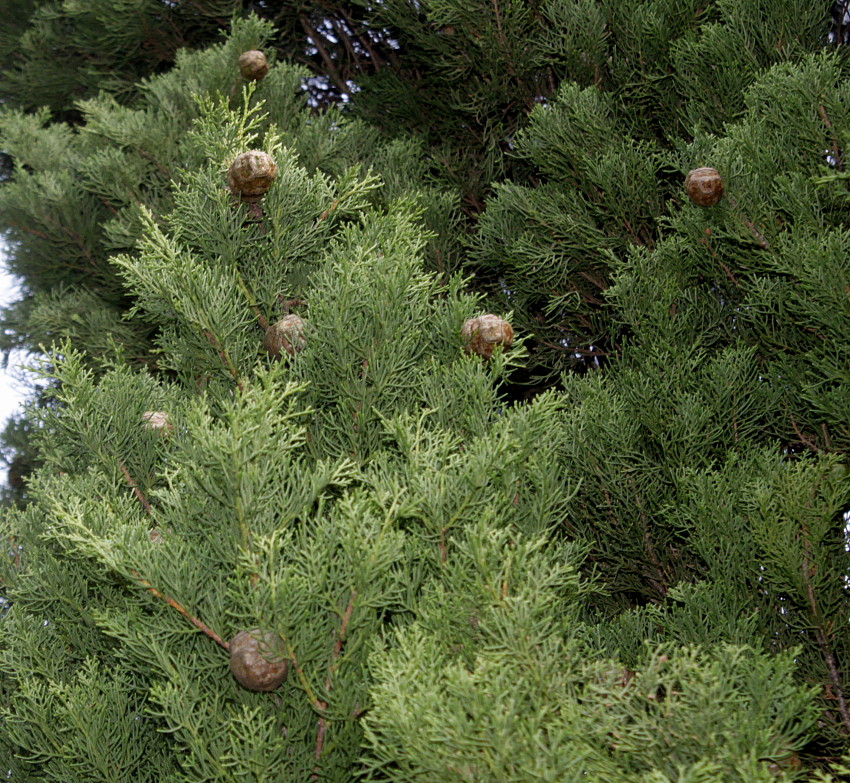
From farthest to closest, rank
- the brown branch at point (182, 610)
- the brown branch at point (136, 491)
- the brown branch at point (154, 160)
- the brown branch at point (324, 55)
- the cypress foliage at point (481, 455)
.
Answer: the brown branch at point (324, 55)
the brown branch at point (154, 160)
the brown branch at point (136, 491)
the brown branch at point (182, 610)
the cypress foliage at point (481, 455)

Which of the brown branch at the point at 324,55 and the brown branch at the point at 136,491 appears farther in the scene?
the brown branch at the point at 324,55

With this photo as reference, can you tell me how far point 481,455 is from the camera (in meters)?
2.22

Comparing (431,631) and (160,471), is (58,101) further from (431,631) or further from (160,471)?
(431,631)

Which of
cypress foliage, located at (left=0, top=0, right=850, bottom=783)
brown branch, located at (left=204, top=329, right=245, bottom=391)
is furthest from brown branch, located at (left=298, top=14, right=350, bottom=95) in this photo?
brown branch, located at (left=204, top=329, right=245, bottom=391)

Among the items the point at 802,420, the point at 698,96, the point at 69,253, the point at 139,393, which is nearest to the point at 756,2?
the point at 698,96

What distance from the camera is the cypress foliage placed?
1957 mm

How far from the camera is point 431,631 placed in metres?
2.06

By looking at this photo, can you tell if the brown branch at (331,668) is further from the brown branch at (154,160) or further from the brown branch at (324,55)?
the brown branch at (324,55)

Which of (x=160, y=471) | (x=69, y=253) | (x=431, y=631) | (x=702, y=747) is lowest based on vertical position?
(x=69, y=253)

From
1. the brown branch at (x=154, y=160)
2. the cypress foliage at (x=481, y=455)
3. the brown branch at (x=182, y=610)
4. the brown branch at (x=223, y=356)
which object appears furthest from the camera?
the brown branch at (x=154, y=160)

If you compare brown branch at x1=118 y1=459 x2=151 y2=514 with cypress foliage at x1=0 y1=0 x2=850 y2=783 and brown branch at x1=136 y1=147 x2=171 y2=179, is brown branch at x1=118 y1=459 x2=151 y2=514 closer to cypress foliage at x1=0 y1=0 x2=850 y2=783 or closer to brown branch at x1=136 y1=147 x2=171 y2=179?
cypress foliage at x1=0 y1=0 x2=850 y2=783

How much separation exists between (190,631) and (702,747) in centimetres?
119

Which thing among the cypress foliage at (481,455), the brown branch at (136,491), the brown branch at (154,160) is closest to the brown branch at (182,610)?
the cypress foliage at (481,455)

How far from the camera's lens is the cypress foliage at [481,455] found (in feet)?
6.42
